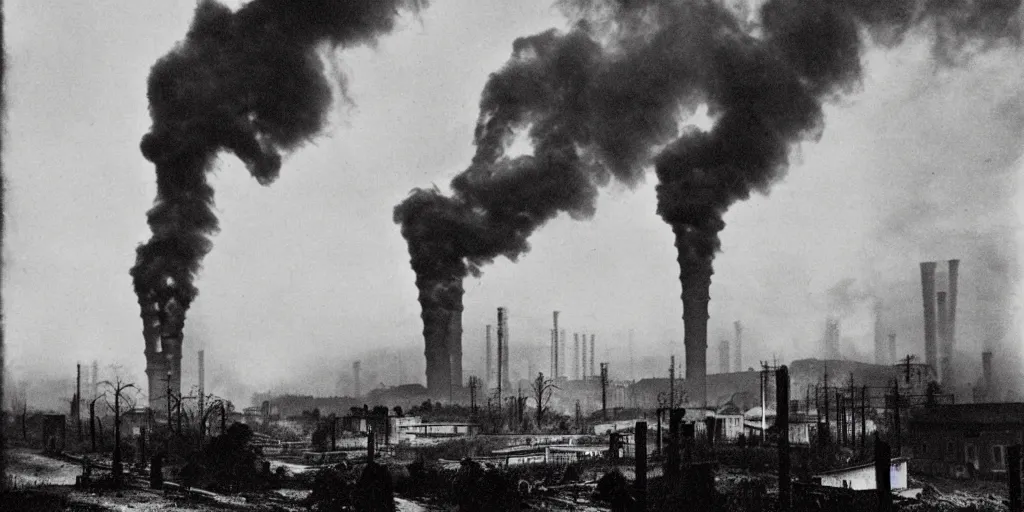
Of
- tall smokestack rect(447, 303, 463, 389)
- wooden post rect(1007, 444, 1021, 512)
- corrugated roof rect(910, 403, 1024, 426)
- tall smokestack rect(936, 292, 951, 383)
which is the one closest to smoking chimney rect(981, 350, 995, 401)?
tall smokestack rect(936, 292, 951, 383)

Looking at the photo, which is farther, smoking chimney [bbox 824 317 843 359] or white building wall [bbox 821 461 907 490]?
smoking chimney [bbox 824 317 843 359]

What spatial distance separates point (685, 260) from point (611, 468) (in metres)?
13.7

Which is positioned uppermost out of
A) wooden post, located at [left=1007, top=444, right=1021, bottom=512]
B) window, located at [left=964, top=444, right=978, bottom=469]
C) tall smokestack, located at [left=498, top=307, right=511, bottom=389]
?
tall smokestack, located at [left=498, top=307, right=511, bottom=389]

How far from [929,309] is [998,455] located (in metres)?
33.3

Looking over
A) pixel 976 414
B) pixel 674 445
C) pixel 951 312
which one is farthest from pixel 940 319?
pixel 674 445

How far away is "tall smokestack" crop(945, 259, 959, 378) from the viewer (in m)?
73.2

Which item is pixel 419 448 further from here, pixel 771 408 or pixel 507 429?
pixel 771 408

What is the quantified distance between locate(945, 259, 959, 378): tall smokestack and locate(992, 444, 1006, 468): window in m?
32.5

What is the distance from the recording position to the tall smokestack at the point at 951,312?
73250 mm

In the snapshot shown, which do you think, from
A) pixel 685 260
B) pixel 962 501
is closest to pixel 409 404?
pixel 685 260

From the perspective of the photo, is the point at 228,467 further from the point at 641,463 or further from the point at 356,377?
the point at 356,377

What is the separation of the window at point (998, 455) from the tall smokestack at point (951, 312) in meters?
32.5

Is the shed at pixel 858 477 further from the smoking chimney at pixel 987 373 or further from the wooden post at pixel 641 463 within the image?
the smoking chimney at pixel 987 373

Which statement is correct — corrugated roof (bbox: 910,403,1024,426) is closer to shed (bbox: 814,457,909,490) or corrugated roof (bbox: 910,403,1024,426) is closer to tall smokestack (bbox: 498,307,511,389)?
shed (bbox: 814,457,909,490)
